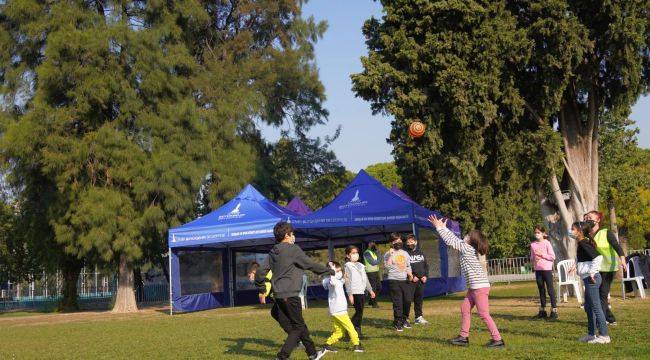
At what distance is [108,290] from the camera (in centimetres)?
5031

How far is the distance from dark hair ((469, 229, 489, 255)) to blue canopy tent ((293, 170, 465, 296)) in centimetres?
1013

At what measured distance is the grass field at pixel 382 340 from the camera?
820 cm

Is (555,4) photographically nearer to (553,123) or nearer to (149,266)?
(553,123)

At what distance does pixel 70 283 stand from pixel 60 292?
1493 cm

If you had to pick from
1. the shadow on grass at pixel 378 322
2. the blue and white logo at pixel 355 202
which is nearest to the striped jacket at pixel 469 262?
the shadow on grass at pixel 378 322

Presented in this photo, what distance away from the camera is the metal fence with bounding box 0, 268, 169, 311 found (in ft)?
136

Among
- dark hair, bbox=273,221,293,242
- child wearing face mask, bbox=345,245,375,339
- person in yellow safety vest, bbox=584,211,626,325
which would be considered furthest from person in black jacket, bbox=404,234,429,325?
dark hair, bbox=273,221,293,242

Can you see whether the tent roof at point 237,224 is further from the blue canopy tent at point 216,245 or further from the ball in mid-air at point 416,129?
the ball in mid-air at point 416,129

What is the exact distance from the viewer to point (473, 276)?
877 cm

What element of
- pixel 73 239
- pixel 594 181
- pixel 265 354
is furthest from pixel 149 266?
pixel 265 354

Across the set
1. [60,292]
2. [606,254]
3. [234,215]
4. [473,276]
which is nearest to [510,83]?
[606,254]

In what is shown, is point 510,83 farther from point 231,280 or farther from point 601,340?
point 231,280

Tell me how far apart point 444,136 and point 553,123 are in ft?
13.0

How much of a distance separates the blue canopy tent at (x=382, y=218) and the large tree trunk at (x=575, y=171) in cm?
386
